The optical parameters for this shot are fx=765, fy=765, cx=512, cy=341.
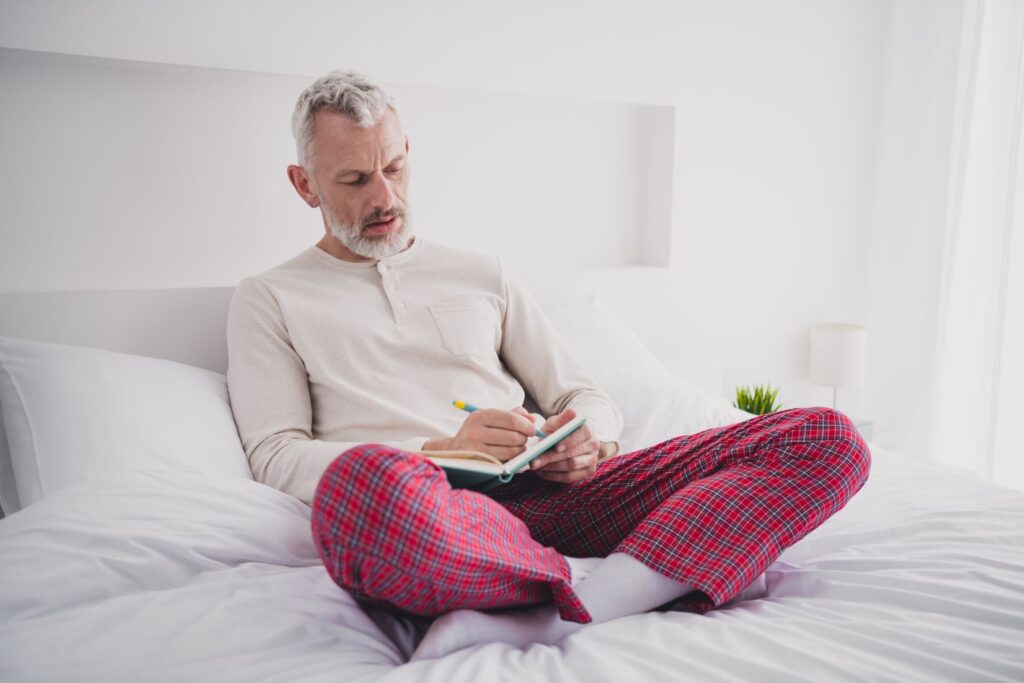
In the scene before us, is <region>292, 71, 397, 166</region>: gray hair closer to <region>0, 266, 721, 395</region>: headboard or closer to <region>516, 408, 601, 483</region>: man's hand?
<region>0, 266, 721, 395</region>: headboard

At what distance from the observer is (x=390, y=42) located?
1949mm

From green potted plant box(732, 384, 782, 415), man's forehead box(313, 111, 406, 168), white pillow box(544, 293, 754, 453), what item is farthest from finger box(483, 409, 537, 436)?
green potted plant box(732, 384, 782, 415)

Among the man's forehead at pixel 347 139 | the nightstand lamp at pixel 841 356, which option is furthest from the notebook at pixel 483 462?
the nightstand lamp at pixel 841 356

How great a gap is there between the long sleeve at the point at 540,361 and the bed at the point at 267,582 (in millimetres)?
518

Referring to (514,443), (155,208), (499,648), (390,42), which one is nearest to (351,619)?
(499,648)

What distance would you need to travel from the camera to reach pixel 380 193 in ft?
4.93

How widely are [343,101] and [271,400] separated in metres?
0.58

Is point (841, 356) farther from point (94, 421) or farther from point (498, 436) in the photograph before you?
point (94, 421)

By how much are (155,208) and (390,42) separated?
2.33ft

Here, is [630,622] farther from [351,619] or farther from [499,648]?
[351,619]

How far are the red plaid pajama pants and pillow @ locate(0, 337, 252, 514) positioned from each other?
0.49 m

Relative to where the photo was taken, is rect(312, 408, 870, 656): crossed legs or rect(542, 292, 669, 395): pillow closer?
rect(312, 408, 870, 656): crossed legs

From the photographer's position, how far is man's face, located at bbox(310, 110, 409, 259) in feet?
4.86

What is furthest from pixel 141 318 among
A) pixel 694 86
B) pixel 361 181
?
pixel 694 86
